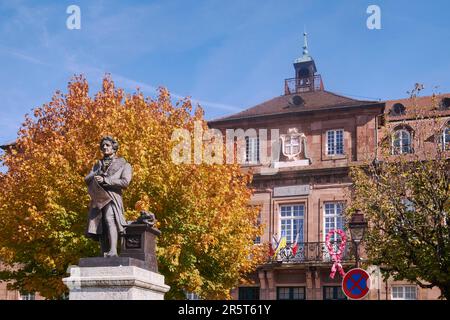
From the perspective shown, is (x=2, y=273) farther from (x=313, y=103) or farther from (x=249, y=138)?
(x=313, y=103)

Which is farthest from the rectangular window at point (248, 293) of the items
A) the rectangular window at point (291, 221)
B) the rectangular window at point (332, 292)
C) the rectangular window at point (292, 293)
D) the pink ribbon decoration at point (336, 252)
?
the pink ribbon decoration at point (336, 252)

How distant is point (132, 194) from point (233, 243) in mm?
3765

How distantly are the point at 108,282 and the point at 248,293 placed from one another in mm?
23090

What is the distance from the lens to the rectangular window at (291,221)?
32875 mm

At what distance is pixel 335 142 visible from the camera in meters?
33.2

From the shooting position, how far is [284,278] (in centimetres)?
3231

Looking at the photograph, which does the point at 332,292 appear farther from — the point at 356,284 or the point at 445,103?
the point at 356,284

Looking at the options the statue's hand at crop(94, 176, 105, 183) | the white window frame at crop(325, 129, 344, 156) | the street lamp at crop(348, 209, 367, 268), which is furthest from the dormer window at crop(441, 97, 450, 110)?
the statue's hand at crop(94, 176, 105, 183)

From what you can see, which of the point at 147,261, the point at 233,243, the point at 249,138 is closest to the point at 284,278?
the point at 249,138

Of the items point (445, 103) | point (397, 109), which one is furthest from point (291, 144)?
point (445, 103)

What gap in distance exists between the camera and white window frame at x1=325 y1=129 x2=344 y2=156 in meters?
33.1

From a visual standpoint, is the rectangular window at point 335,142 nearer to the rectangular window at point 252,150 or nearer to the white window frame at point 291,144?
the white window frame at point 291,144

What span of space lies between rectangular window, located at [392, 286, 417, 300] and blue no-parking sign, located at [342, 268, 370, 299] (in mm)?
16388
